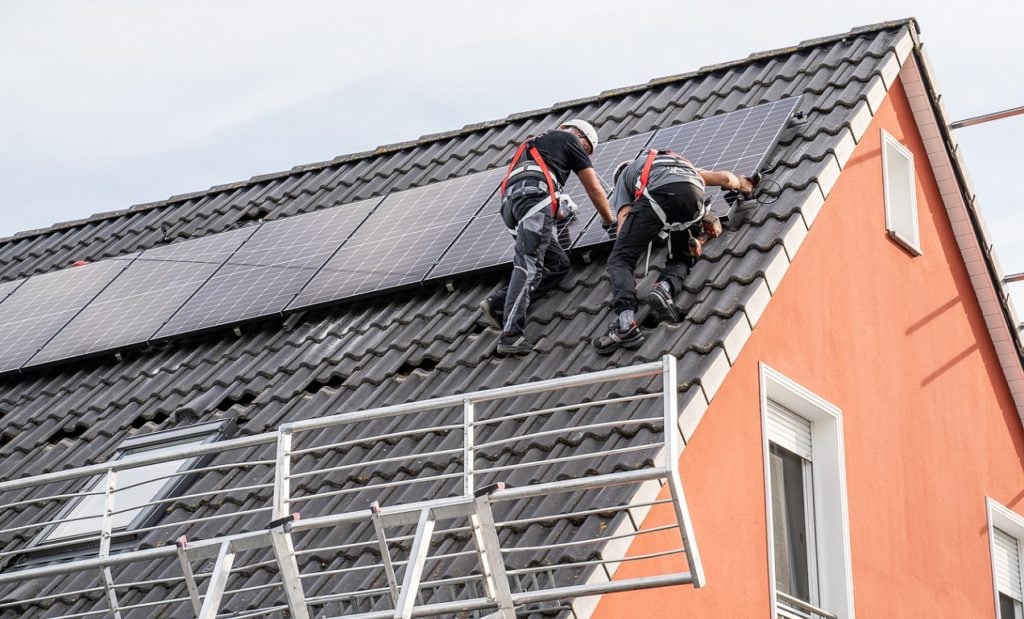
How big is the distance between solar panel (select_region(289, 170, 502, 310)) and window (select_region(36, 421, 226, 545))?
1552 mm

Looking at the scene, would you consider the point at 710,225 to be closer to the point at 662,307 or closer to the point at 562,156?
the point at 662,307

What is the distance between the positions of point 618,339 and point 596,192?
4.43 feet

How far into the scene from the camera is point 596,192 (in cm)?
1098

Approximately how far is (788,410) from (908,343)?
2014 mm

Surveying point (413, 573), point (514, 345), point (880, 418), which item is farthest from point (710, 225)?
point (413, 573)

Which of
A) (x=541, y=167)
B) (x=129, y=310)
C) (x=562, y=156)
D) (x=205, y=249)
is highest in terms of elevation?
(x=205, y=249)

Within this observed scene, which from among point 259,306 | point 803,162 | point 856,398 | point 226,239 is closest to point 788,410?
point 856,398

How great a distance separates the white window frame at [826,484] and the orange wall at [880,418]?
0.11 m

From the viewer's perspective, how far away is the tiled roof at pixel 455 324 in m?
10.2

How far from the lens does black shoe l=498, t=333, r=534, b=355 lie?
10.6m

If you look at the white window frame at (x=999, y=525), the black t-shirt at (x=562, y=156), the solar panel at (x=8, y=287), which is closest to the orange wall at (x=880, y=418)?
the white window frame at (x=999, y=525)

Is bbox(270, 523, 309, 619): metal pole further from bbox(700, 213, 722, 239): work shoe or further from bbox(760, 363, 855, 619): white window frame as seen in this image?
bbox(700, 213, 722, 239): work shoe

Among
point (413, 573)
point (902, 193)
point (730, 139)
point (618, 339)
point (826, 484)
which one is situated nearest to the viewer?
point (413, 573)

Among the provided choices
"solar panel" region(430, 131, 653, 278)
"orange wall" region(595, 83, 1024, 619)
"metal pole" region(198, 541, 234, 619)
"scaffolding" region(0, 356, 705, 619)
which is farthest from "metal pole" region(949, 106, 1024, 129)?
"metal pole" region(198, 541, 234, 619)
